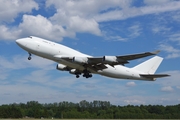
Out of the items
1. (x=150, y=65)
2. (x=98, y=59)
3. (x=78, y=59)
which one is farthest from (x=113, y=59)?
(x=150, y=65)

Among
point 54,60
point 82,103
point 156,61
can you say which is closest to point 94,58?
point 54,60

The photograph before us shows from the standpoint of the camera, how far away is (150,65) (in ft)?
204

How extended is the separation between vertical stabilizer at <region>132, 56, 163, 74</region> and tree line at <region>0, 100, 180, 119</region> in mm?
15296

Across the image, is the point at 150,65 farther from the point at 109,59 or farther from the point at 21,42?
the point at 21,42

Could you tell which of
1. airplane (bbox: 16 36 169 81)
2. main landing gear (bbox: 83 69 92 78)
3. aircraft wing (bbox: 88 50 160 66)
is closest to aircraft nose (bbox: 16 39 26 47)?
airplane (bbox: 16 36 169 81)

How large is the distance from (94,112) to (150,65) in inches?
2866

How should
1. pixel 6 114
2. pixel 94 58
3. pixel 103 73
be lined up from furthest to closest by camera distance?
pixel 6 114, pixel 103 73, pixel 94 58

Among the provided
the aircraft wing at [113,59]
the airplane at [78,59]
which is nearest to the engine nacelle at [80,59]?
the airplane at [78,59]

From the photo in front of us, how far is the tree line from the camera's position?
8276cm

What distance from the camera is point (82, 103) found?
146m

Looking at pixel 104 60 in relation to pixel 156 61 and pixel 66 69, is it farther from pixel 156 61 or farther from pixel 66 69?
pixel 156 61

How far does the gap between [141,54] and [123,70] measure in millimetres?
10116

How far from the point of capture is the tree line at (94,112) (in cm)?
8276

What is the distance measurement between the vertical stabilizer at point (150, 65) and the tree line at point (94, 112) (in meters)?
15.3
